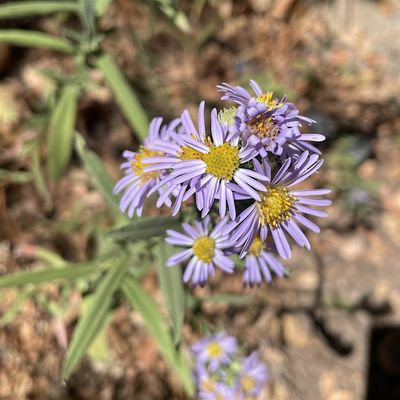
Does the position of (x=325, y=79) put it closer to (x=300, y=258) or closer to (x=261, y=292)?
(x=300, y=258)

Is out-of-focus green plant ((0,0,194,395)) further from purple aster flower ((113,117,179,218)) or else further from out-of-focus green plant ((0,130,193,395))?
purple aster flower ((113,117,179,218))

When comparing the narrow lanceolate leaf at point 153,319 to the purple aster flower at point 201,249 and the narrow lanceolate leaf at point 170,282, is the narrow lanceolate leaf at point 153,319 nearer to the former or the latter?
the narrow lanceolate leaf at point 170,282

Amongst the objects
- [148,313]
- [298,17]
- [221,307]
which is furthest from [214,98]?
[148,313]

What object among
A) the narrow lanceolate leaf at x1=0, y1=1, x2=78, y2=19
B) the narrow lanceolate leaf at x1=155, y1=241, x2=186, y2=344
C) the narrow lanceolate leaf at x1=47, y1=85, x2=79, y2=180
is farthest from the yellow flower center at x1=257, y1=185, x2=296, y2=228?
the narrow lanceolate leaf at x1=0, y1=1, x2=78, y2=19

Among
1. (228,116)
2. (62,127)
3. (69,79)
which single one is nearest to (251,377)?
(228,116)

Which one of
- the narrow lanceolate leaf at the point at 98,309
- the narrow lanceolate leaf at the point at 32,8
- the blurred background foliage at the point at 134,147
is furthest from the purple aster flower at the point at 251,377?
the narrow lanceolate leaf at the point at 32,8
